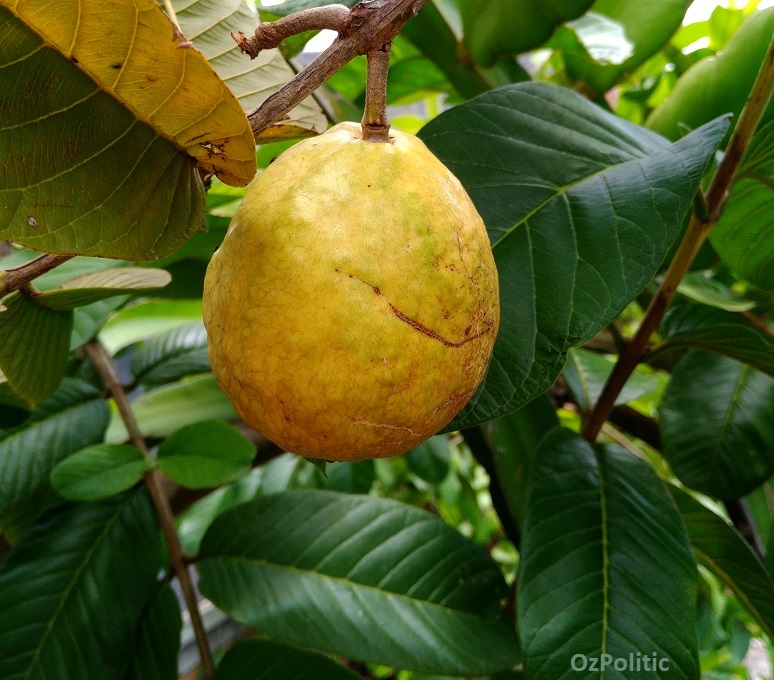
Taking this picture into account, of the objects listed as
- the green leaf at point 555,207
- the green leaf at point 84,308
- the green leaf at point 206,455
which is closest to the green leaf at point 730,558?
the green leaf at point 555,207

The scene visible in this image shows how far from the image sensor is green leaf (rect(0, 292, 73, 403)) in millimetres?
489

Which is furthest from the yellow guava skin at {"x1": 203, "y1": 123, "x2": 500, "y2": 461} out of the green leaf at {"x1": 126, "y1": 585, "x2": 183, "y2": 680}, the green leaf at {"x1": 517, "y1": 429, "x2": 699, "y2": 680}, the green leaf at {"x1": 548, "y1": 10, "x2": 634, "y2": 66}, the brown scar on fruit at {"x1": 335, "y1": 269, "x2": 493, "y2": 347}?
the green leaf at {"x1": 548, "y1": 10, "x2": 634, "y2": 66}

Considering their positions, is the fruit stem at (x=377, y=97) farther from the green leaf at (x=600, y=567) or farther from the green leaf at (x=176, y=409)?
the green leaf at (x=176, y=409)

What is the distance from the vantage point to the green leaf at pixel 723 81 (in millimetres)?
805

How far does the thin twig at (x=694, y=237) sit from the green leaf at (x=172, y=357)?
1.95 feet

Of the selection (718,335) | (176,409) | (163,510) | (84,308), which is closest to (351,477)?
(176,409)

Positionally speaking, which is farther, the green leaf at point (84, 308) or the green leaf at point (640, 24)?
the green leaf at point (640, 24)

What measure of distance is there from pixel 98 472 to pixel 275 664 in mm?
295

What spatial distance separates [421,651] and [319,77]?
1.85 feet

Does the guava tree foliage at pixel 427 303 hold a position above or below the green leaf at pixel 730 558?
above

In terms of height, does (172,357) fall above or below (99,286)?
below

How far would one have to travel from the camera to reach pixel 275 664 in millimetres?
669

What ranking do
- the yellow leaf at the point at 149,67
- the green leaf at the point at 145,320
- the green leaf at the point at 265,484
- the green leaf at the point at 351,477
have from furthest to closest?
the green leaf at the point at 265,484 < the green leaf at the point at 351,477 < the green leaf at the point at 145,320 < the yellow leaf at the point at 149,67

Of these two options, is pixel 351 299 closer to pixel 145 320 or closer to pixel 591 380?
pixel 591 380
